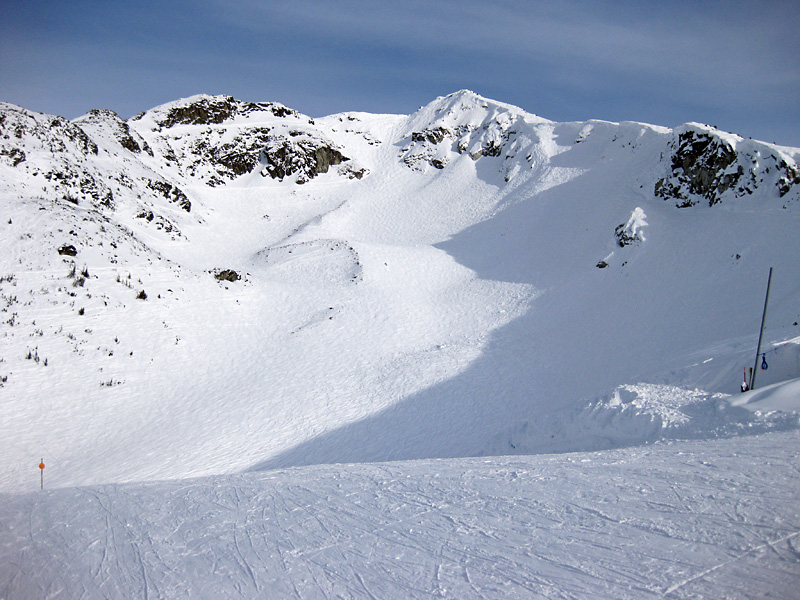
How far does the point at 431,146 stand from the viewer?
47625 mm

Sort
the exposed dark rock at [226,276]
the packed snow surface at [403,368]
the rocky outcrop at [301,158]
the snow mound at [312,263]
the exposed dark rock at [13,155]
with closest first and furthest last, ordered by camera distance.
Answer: the packed snow surface at [403,368]
the exposed dark rock at [13,155]
the exposed dark rock at [226,276]
the snow mound at [312,263]
the rocky outcrop at [301,158]

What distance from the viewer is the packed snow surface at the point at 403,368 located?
564cm

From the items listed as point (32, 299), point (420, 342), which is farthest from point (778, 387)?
point (32, 299)

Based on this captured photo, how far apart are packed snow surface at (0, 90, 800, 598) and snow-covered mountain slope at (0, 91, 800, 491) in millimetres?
142

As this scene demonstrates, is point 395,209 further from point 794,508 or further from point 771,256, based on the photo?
point 794,508

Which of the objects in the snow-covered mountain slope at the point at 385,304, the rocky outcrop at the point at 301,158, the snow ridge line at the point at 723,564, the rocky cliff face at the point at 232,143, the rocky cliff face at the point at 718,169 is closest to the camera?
the snow ridge line at the point at 723,564

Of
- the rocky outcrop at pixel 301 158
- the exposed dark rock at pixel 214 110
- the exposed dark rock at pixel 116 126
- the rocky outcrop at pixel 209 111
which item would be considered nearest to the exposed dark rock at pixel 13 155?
the exposed dark rock at pixel 116 126

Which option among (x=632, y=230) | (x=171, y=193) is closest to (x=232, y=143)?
(x=171, y=193)

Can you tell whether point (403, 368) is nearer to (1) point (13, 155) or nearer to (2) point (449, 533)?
(2) point (449, 533)

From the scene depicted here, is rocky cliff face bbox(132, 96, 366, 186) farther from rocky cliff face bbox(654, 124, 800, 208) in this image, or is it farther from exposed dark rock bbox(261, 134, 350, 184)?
rocky cliff face bbox(654, 124, 800, 208)

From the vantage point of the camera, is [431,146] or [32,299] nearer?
[32,299]

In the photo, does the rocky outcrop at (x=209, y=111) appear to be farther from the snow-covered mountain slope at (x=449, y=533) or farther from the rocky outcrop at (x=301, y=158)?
the snow-covered mountain slope at (x=449, y=533)

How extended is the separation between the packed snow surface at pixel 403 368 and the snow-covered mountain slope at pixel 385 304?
142 millimetres

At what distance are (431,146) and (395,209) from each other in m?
12.7
